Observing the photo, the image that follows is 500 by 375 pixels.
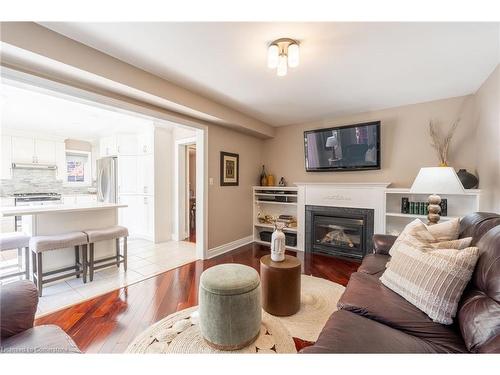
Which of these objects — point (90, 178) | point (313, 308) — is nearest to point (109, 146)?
point (90, 178)

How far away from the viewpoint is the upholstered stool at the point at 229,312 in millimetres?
1520

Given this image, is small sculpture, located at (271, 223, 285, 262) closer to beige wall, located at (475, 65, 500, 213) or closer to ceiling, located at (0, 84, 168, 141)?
beige wall, located at (475, 65, 500, 213)

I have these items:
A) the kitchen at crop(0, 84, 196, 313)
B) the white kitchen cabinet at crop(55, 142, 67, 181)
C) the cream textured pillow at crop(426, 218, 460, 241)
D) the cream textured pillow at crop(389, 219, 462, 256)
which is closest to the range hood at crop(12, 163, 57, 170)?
the kitchen at crop(0, 84, 196, 313)

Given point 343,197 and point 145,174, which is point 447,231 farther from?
point 145,174

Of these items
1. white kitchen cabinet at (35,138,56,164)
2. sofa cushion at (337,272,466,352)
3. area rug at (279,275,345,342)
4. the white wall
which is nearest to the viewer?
sofa cushion at (337,272,466,352)

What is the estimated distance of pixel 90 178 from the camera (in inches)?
245

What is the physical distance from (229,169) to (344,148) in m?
1.92

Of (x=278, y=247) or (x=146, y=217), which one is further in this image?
(x=146, y=217)

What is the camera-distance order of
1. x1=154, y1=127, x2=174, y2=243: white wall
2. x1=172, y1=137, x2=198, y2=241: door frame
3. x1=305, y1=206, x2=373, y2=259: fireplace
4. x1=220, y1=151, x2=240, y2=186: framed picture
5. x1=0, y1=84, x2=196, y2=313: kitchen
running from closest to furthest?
x1=0, y1=84, x2=196, y2=313: kitchen
x1=305, y1=206, x2=373, y2=259: fireplace
x1=220, y1=151, x2=240, y2=186: framed picture
x1=154, y1=127, x2=174, y2=243: white wall
x1=172, y1=137, x2=198, y2=241: door frame

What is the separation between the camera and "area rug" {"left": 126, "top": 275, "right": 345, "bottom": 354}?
61.7 inches

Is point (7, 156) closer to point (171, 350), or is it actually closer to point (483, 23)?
point (171, 350)

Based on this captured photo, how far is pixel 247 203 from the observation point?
432cm

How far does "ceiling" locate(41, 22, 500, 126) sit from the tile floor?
2.35 meters
